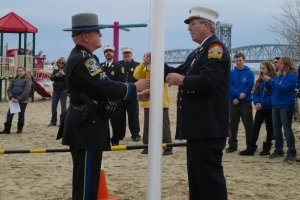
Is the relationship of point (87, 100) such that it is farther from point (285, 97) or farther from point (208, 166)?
point (285, 97)

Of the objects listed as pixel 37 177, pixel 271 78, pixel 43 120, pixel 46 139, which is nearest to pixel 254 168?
pixel 271 78

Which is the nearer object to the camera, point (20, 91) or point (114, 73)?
point (114, 73)

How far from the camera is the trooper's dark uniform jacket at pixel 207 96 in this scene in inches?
166

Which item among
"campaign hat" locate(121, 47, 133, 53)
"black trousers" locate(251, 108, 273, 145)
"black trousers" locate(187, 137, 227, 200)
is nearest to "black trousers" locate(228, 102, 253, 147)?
"black trousers" locate(251, 108, 273, 145)

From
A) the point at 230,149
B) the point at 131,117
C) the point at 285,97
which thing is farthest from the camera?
the point at 131,117

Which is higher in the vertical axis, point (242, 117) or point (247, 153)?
point (242, 117)

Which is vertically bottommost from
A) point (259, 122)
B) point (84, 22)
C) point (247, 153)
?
point (247, 153)

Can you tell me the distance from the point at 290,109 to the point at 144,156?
260cm

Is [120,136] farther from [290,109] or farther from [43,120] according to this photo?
[43,120]

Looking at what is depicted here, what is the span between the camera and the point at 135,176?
7434 mm

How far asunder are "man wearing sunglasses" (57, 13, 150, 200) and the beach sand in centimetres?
182

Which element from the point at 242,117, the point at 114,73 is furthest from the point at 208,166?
the point at 114,73

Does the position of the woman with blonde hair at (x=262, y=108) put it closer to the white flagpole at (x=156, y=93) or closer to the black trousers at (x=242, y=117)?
the black trousers at (x=242, y=117)

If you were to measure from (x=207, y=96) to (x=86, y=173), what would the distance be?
1.14 m
